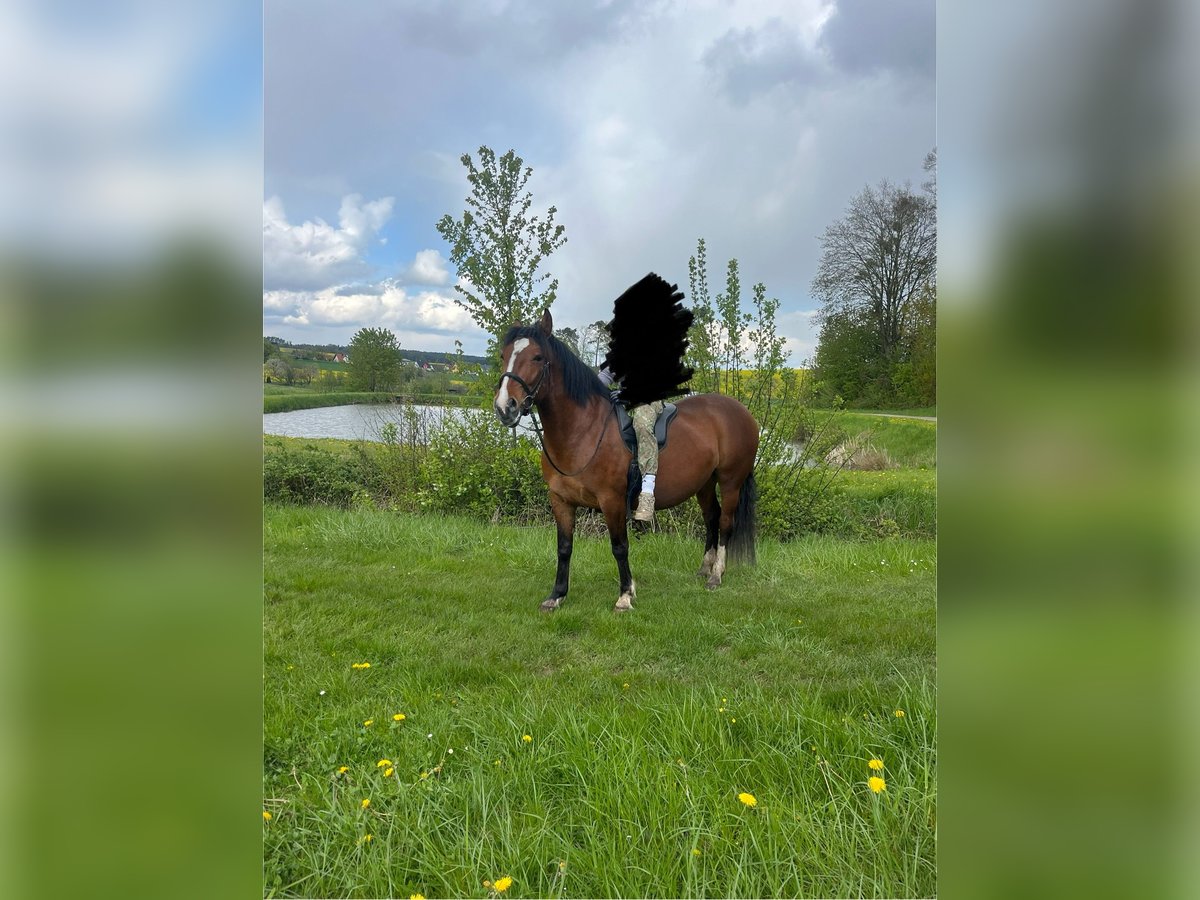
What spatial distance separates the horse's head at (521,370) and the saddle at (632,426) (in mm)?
769

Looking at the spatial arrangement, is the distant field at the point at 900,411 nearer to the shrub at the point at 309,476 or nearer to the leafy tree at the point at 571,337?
the leafy tree at the point at 571,337

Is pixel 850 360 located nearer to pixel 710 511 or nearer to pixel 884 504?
pixel 884 504

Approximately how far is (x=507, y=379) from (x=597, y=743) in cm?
228

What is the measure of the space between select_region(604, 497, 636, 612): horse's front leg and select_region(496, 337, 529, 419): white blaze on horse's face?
3.90 ft

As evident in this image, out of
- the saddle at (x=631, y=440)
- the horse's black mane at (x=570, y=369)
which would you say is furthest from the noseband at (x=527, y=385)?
the saddle at (x=631, y=440)

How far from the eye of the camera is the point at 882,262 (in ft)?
21.0

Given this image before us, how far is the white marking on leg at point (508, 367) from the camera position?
139 inches

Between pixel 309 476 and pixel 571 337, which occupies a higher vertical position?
pixel 571 337

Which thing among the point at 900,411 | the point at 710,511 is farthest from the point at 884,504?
the point at 710,511

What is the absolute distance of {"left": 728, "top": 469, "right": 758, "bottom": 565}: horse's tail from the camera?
5.11m

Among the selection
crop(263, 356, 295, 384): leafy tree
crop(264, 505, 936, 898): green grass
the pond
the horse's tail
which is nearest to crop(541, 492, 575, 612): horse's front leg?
crop(264, 505, 936, 898): green grass
